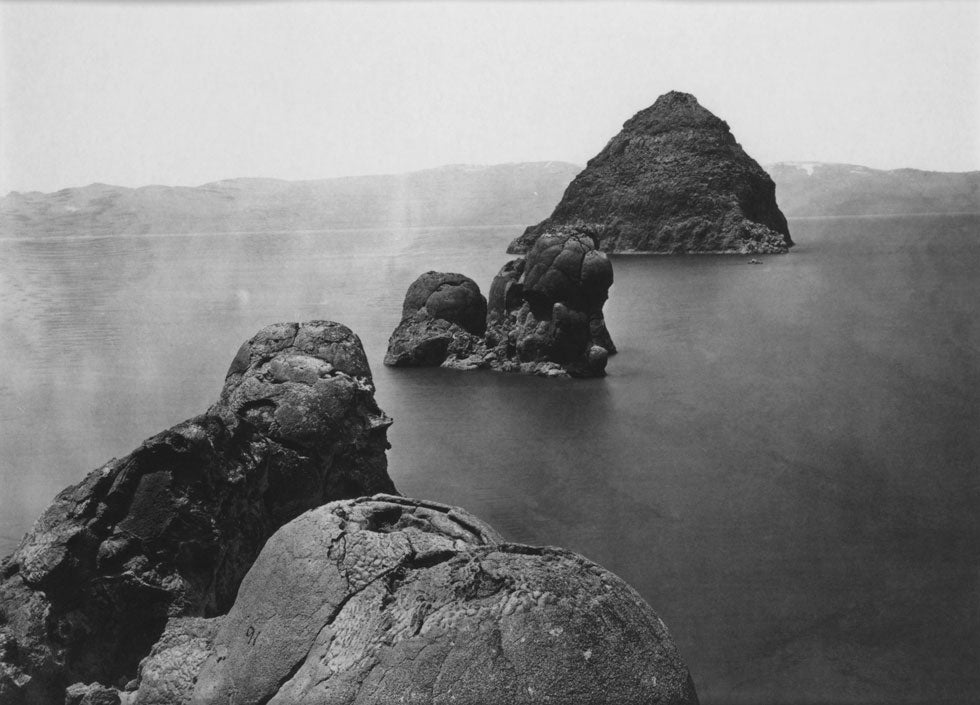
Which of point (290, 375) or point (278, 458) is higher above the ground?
point (290, 375)

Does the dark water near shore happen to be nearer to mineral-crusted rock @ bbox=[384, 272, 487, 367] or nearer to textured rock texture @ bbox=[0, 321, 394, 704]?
mineral-crusted rock @ bbox=[384, 272, 487, 367]

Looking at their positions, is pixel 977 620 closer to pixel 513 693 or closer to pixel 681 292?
pixel 513 693

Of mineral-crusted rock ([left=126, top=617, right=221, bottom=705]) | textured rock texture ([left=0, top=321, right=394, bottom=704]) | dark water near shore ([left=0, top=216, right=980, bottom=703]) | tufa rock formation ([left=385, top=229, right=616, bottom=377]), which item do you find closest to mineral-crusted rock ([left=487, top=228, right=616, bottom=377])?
tufa rock formation ([left=385, top=229, right=616, bottom=377])

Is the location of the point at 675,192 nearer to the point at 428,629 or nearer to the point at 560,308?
the point at 560,308

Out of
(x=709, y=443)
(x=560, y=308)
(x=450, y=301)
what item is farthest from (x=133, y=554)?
(x=450, y=301)

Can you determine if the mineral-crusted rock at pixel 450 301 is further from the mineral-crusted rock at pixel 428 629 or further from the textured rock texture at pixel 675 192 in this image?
the textured rock texture at pixel 675 192

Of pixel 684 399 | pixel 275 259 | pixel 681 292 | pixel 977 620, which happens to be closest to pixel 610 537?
pixel 977 620

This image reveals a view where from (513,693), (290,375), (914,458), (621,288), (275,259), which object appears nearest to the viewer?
(513,693)
